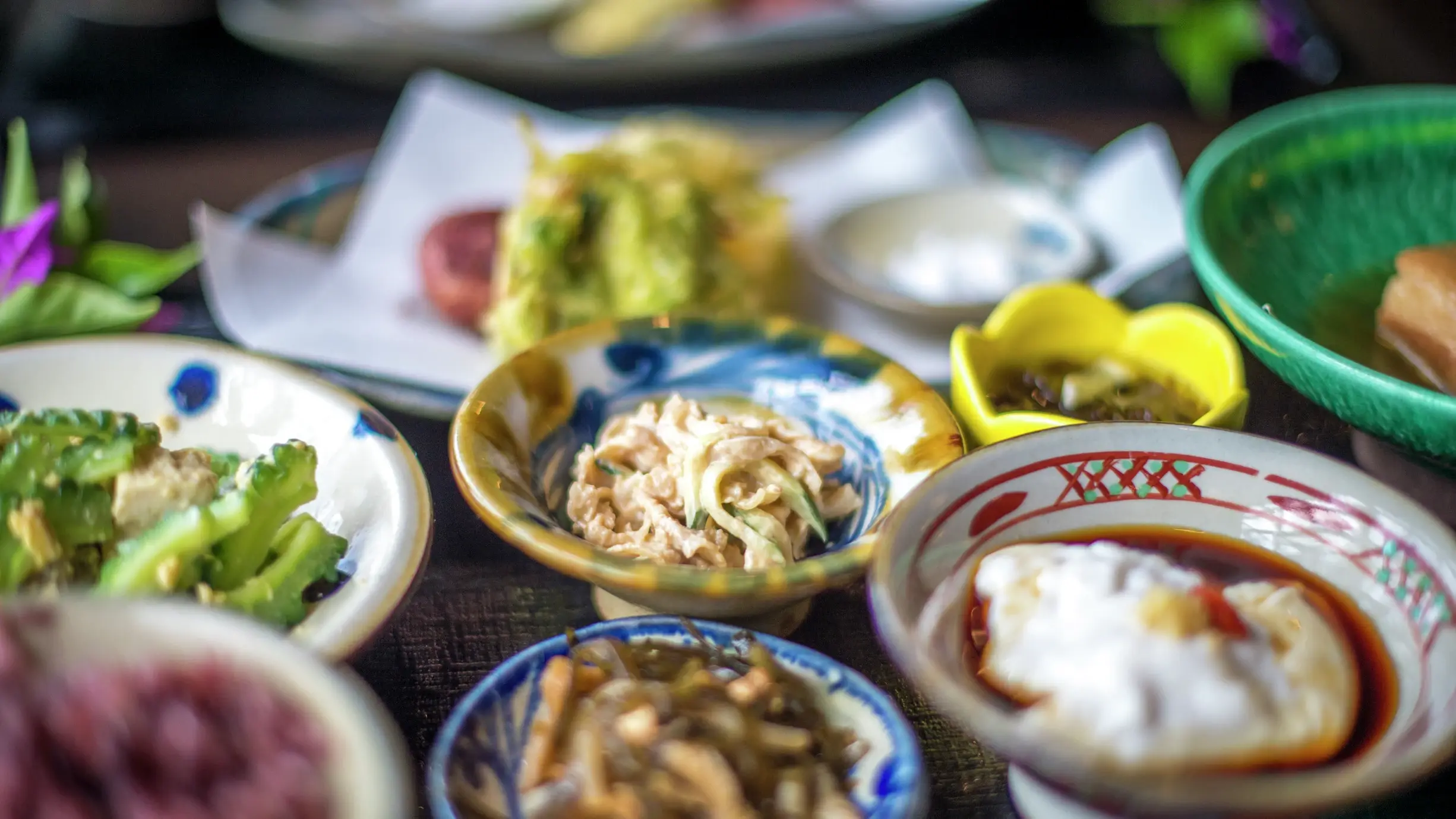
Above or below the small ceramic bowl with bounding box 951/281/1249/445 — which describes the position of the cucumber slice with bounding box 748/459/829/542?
below

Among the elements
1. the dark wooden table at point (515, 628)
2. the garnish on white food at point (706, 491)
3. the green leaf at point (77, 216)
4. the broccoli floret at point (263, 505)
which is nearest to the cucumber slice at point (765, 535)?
the garnish on white food at point (706, 491)

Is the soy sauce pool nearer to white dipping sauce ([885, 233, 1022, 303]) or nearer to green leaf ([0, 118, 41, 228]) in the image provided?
white dipping sauce ([885, 233, 1022, 303])

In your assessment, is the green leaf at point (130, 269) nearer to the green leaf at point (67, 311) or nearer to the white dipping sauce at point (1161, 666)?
the green leaf at point (67, 311)

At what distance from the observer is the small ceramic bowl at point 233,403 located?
126 cm

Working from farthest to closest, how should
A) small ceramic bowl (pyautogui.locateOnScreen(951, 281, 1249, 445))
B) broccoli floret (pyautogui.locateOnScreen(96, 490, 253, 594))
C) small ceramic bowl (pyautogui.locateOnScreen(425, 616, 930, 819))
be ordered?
small ceramic bowl (pyautogui.locateOnScreen(951, 281, 1249, 445))
broccoli floret (pyautogui.locateOnScreen(96, 490, 253, 594))
small ceramic bowl (pyautogui.locateOnScreen(425, 616, 930, 819))

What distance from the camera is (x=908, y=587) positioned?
1047 mm

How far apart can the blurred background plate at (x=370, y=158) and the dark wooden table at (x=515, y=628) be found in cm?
6

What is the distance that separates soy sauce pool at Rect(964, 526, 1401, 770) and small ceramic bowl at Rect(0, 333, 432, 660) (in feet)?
2.23

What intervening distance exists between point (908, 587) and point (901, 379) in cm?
45

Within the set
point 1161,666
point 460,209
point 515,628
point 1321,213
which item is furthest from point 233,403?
point 1321,213

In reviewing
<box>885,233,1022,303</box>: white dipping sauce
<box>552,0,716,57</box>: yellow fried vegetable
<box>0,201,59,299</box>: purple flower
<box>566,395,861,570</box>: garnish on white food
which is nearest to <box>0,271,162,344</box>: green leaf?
<box>0,201,59,299</box>: purple flower

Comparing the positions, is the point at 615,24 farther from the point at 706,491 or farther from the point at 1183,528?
the point at 1183,528

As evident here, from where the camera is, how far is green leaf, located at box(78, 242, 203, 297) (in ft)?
5.94

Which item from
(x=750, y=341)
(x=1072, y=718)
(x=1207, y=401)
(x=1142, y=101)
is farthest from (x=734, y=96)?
(x=1072, y=718)
